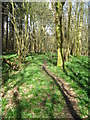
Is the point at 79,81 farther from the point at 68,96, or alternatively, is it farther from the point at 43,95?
the point at 43,95

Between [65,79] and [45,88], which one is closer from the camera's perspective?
[45,88]

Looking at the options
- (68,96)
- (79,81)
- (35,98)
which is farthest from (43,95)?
(79,81)

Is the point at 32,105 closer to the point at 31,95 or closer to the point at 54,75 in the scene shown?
the point at 31,95

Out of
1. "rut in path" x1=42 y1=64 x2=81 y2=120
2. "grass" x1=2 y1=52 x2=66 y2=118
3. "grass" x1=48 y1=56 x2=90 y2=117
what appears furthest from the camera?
"grass" x1=48 y1=56 x2=90 y2=117

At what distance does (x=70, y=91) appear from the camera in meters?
8.59

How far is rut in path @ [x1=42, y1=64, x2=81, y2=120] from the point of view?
6.59m

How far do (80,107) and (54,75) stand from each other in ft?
14.2

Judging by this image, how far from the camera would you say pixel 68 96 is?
316 inches

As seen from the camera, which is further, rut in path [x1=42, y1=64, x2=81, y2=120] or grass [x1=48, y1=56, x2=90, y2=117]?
grass [x1=48, y1=56, x2=90, y2=117]

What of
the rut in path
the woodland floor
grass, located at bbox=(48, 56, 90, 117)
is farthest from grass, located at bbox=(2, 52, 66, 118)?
grass, located at bbox=(48, 56, 90, 117)

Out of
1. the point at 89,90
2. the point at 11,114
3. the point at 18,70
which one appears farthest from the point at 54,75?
the point at 11,114

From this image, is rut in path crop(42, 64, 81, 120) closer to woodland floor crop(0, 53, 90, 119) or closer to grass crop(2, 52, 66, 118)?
woodland floor crop(0, 53, 90, 119)

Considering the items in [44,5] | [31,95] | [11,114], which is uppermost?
[44,5]

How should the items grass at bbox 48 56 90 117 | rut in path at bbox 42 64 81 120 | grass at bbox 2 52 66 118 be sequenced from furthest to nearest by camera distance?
grass at bbox 48 56 90 117, grass at bbox 2 52 66 118, rut in path at bbox 42 64 81 120
